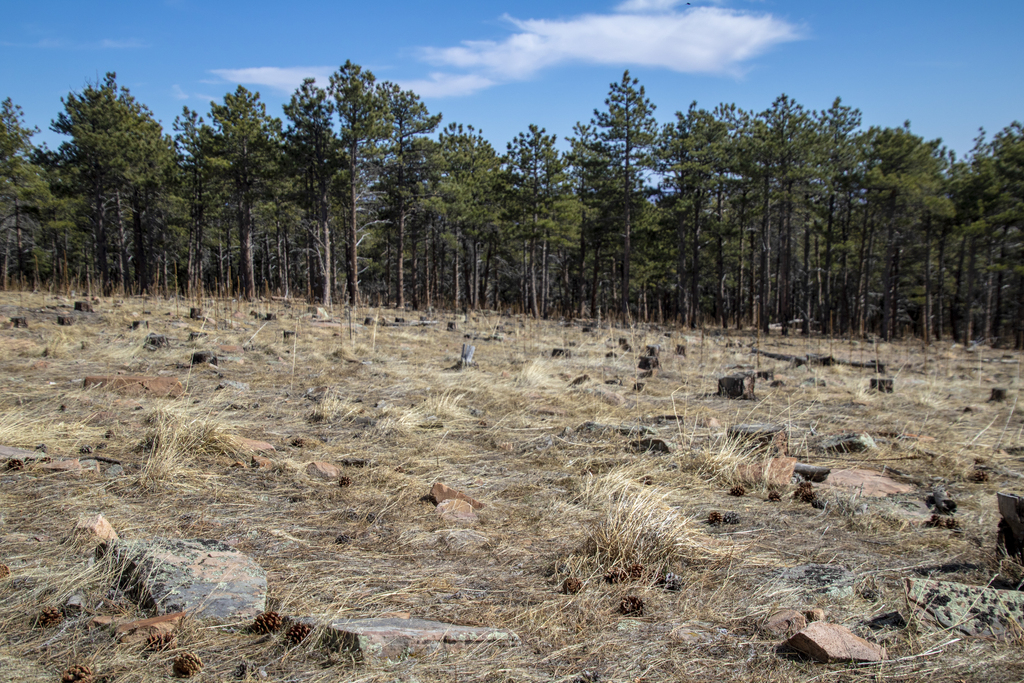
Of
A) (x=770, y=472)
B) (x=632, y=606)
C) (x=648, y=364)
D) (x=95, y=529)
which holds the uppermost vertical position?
(x=648, y=364)

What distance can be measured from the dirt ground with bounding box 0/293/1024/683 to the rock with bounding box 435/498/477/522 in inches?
2.6

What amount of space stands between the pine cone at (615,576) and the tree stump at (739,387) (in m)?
5.44

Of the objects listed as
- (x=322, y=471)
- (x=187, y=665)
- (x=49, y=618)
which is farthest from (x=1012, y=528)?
(x=49, y=618)

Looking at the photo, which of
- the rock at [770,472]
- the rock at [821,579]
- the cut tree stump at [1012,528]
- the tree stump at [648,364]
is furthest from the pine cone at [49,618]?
the tree stump at [648,364]

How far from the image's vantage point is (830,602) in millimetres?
2533

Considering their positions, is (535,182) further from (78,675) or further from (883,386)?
(78,675)

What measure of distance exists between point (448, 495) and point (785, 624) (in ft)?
6.77

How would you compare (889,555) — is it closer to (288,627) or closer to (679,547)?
(679,547)

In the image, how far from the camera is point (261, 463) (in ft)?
13.8

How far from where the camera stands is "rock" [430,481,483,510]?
3662mm

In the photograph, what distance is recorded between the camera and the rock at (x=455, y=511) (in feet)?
11.3

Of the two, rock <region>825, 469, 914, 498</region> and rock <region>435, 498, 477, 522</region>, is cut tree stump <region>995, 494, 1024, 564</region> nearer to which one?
rock <region>825, 469, 914, 498</region>

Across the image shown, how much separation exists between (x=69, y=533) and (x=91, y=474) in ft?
3.38

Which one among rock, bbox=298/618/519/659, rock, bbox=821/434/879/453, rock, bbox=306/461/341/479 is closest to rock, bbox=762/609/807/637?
rock, bbox=298/618/519/659
